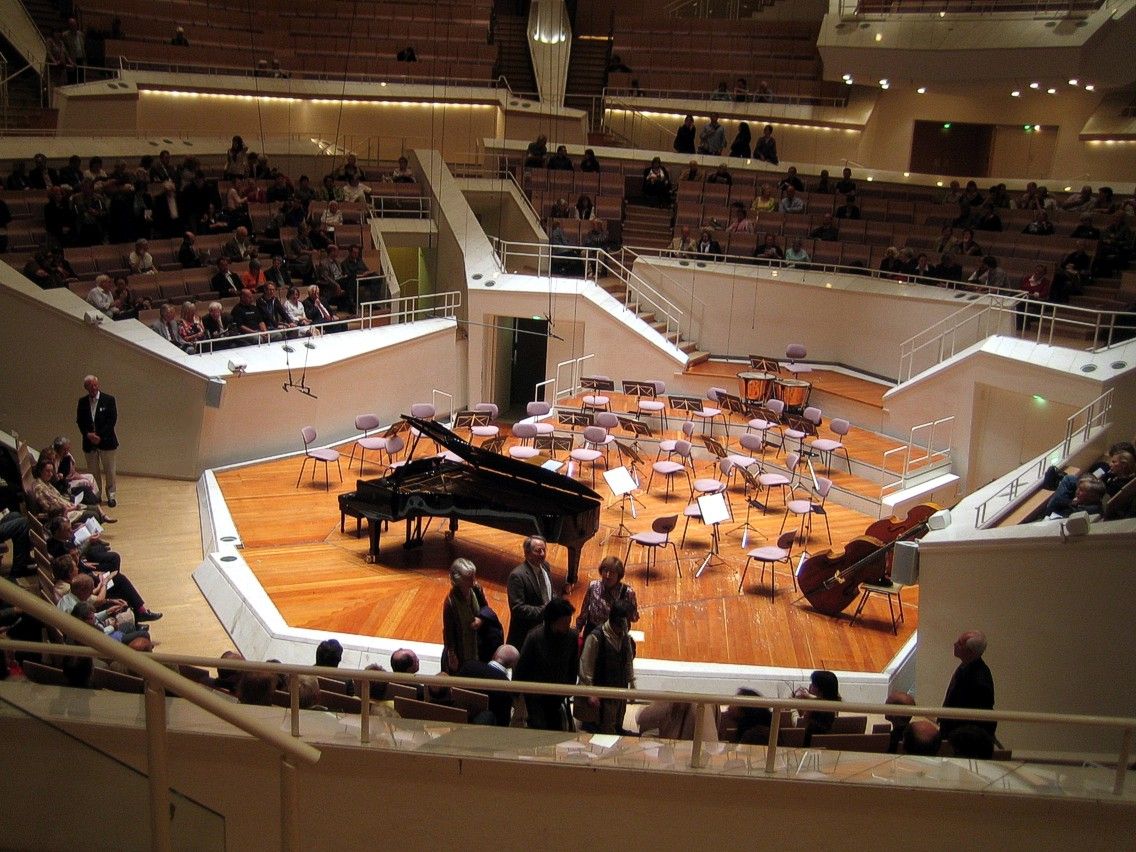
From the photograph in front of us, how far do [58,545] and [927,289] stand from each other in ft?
36.9

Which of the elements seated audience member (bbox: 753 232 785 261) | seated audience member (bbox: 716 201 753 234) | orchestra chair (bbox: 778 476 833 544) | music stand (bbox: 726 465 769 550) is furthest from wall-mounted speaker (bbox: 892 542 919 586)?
seated audience member (bbox: 716 201 753 234)

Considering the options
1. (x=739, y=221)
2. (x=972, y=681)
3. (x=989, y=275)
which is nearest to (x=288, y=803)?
(x=972, y=681)

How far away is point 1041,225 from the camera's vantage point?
15.4m

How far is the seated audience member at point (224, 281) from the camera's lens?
12852 millimetres

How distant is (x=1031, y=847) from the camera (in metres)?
4.50

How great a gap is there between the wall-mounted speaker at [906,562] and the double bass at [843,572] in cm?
163

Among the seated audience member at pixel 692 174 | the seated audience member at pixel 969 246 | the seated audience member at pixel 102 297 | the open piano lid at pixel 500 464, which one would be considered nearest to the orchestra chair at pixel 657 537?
the open piano lid at pixel 500 464

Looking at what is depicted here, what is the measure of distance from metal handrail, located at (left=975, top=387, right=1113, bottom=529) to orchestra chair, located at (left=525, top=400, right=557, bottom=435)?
5.48 m

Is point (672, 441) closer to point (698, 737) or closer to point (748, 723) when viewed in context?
point (748, 723)

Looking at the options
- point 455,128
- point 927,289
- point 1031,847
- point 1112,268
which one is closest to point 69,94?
point 455,128

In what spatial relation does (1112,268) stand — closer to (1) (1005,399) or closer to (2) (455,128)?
(1) (1005,399)

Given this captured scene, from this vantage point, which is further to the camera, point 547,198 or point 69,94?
point 547,198

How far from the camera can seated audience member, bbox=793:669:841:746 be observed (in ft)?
17.5

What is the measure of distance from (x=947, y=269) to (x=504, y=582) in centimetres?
833
